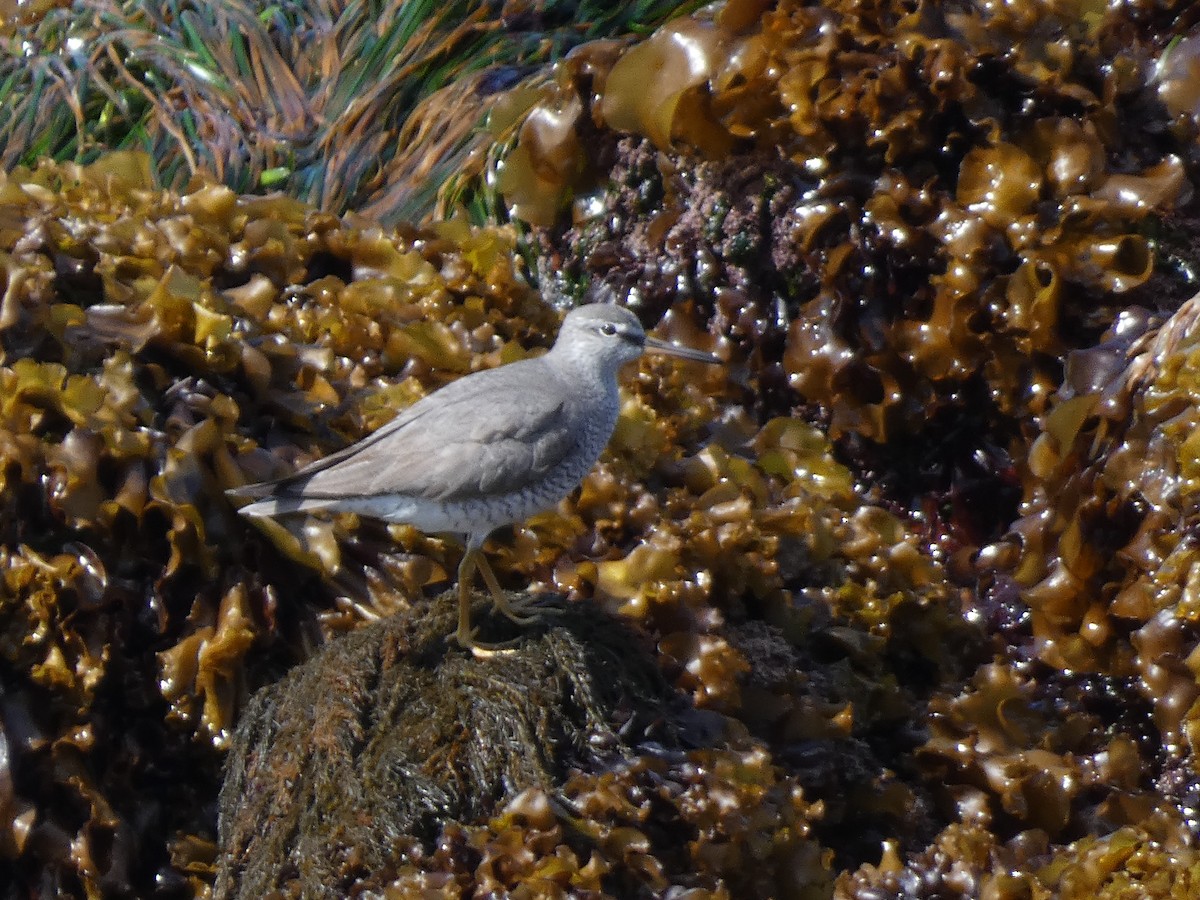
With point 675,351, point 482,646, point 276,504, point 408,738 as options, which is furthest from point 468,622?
point 675,351

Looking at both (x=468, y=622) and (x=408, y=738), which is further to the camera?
(x=468, y=622)

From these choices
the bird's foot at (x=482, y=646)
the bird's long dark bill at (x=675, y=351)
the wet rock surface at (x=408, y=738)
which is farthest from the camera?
the bird's long dark bill at (x=675, y=351)

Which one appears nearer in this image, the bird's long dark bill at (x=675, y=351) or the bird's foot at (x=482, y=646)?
the bird's foot at (x=482, y=646)

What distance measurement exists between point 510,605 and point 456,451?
329mm

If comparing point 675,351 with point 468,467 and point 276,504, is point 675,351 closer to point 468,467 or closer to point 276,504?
point 468,467

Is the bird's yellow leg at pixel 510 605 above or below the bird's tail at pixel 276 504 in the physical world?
below

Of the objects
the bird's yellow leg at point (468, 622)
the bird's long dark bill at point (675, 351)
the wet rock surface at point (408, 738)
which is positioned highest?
the bird's long dark bill at point (675, 351)

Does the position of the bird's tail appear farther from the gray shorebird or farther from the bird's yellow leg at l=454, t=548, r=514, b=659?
the bird's yellow leg at l=454, t=548, r=514, b=659

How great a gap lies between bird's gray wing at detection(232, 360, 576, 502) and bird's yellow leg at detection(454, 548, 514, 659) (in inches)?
5.6

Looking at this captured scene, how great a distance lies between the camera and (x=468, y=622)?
2824 millimetres

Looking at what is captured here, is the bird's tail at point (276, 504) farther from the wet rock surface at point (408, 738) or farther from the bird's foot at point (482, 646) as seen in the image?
the bird's foot at point (482, 646)

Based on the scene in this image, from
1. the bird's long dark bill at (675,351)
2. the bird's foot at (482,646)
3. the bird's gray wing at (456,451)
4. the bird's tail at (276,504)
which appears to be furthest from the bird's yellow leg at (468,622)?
the bird's long dark bill at (675,351)

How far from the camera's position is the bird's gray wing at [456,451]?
2898 millimetres

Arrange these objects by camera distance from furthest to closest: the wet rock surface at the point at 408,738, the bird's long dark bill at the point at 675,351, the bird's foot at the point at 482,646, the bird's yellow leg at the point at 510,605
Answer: the bird's long dark bill at the point at 675,351 < the bird's yellow leg at the point at 510,605 < the bird's foot at the point at 482,646 < the wet rock surface at the point at 408,738
